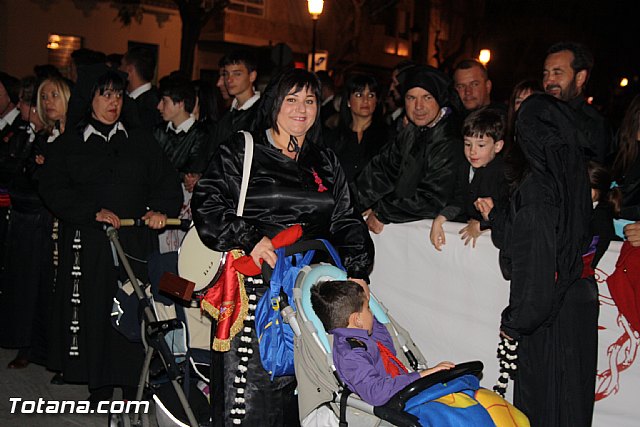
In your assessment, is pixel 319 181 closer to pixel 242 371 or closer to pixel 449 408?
pixel 242 371

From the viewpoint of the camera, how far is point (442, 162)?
18.6 ft

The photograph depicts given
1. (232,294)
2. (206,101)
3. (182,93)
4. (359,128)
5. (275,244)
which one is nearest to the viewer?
(275,244)

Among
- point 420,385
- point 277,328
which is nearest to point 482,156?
point 277,328

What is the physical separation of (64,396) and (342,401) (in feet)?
11.8

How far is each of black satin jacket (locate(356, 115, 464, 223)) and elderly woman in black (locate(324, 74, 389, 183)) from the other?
114 centimetres

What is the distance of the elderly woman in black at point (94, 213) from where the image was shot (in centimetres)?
573

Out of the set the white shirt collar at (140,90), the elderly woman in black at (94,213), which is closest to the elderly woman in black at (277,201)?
the elderly woman in black at (94,213)

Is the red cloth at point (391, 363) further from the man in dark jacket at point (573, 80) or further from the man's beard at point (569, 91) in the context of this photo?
the man's beard at point (569, 91)

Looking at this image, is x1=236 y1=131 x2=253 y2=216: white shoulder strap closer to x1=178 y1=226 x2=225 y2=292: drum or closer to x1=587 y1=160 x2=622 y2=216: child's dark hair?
x1=178 y1=226 x2=225 y2=292: drum

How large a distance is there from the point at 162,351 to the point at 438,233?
7.45 feet

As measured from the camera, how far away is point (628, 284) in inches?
186

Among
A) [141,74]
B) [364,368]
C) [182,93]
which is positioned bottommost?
[364,368]

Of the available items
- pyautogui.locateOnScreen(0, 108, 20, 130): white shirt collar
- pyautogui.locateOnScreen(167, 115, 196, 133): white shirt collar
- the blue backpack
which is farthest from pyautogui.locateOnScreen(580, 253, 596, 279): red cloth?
pyautogui.locateOnScreen(0, 108, 20, 130): white shirt collar

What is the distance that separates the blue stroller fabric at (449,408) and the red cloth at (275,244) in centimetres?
112
